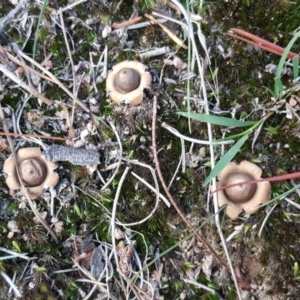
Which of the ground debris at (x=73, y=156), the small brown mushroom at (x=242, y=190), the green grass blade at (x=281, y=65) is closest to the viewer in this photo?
the green grass blade at (x=281, y=65)

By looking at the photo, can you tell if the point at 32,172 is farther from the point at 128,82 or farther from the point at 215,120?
the point at 215,120

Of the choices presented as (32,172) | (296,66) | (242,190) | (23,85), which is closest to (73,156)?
(32,172)

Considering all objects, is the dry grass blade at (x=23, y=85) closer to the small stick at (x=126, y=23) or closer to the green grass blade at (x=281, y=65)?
the small stick at (x=126, y=23)

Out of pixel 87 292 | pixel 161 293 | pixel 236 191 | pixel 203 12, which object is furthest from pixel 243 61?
pixel 87 292

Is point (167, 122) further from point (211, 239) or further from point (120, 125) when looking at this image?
point (211, 239)

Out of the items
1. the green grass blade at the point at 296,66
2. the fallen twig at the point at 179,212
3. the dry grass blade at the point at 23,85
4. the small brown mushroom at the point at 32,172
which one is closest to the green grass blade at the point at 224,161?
the fallen twig at the point at 179,212

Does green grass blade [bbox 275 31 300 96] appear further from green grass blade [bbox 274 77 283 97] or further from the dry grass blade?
the dry grass blade
